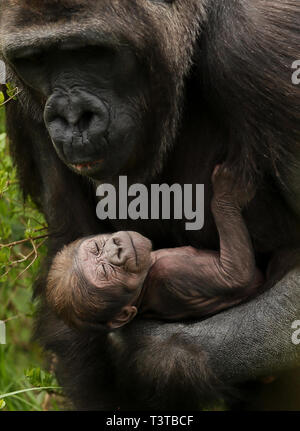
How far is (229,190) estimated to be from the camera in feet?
15.6

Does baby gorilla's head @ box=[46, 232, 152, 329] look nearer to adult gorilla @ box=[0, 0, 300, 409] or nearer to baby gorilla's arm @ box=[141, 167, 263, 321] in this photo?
baby gorilla's arm @ box=[141, 167, 263, 321]

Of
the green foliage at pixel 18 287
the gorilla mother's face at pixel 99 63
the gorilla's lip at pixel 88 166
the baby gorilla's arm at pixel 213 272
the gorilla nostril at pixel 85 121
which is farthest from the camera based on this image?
the green foliage at pixel 18 287

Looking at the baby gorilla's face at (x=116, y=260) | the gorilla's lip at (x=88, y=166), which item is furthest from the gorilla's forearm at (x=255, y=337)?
the gorilla's lip at (x=88, y=166)

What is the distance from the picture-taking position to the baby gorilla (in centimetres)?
463

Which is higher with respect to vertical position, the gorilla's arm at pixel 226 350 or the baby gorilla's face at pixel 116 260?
the baby gorilla's face at pixel 116 260

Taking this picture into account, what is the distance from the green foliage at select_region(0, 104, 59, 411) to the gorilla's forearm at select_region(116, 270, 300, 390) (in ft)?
3.48

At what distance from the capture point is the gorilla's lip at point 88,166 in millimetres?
4512

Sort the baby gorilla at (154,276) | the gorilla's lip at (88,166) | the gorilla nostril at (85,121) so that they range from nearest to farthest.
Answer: the gorilla nostril at (85,121) → the gorilla's lip at (88,166) → the baby gorilla at (154,276)

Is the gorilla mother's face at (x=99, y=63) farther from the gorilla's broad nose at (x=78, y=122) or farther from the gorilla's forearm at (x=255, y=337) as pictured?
the gorilla's forearm at (x=255, y=337)

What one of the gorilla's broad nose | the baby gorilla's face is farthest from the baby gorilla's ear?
the gorilla's broad nose

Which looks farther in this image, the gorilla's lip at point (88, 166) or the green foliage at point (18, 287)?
the green foliage at point (18, 287)

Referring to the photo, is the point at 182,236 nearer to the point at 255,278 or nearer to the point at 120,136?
the point at 255,278

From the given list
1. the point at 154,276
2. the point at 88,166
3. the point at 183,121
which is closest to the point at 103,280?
the point at 154,276

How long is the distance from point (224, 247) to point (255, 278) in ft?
1.02
